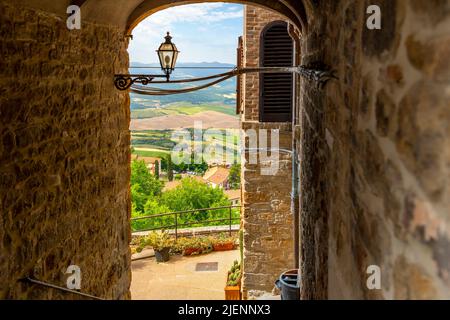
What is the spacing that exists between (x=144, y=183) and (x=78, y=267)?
24776 millimetres

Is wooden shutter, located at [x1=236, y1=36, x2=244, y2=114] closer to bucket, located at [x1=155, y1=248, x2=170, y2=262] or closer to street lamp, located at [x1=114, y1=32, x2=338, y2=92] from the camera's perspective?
bucket, located at [x1=155, y1=248, x2=170, y2=262]

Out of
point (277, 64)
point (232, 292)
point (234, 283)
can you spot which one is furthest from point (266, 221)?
point (277, 64)

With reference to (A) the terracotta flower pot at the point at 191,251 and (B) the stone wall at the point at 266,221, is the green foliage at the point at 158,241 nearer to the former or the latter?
(A) the terracotta flower pot at the point at 191,251

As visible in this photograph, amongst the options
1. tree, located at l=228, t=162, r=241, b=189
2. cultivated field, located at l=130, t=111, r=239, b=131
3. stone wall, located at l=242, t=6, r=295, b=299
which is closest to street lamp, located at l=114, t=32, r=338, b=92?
stone wall, located at l=242, t=6, r=295, b=299

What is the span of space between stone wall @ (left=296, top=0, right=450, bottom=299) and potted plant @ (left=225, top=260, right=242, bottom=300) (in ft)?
26.2

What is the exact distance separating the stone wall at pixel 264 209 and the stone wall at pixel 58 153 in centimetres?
548

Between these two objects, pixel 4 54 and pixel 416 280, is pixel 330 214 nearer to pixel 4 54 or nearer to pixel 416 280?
pixel 416 280

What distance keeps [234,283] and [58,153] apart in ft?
27.4

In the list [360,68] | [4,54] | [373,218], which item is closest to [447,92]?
[373,218]

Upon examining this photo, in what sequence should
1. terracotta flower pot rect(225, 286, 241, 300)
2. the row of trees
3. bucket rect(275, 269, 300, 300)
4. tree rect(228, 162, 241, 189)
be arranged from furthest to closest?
tree rect(228, 162, 241, 189)
the row of trees
terracotta flower pot rect(225, 286, 241, 300)
bucket rect(275, 269, 300, 300)

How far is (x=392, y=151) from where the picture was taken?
151 cm

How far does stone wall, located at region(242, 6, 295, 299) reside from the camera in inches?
427

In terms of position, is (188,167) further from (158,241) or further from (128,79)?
(128,79)

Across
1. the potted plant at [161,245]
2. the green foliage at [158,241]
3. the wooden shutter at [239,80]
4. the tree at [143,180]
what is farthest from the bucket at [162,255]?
the tree at [143,180]
